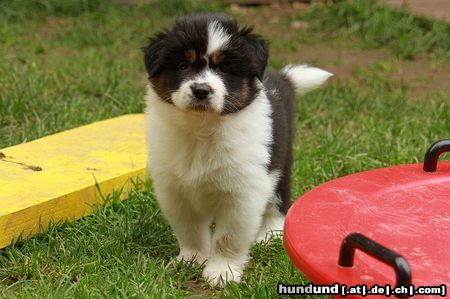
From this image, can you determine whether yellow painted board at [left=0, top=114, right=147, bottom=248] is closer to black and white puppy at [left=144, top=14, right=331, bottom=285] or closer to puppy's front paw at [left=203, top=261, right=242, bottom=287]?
black and white puppy at [left=144, top=14, right=331, bottom=285]

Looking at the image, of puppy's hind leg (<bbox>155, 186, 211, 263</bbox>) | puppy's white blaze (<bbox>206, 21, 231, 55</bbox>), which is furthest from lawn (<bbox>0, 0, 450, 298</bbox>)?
puppy's white blaze (<bbox>206, 21, 231, 55</bbox>)

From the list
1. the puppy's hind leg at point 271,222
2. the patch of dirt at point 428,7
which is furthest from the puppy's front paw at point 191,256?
the patch of dirt at point 428,7

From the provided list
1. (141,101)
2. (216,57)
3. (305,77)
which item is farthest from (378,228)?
(141,101)

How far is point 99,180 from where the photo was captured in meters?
4.55

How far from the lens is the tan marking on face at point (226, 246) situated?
397 centimetres

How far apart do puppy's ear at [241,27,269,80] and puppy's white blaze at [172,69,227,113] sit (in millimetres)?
208

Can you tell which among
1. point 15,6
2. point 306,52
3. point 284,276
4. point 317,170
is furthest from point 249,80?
point 15,6

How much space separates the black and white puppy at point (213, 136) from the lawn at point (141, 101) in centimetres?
19

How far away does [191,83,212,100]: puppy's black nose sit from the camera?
3.63 metres

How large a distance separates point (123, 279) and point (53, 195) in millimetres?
789

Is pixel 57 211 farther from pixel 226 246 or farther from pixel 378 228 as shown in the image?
pixel 378 228

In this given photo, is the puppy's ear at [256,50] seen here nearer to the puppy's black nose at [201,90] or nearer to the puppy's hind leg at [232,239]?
the puppy's black nose at [201,90]

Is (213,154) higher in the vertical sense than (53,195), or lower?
higher

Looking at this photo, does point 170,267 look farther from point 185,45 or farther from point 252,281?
point 185,45
